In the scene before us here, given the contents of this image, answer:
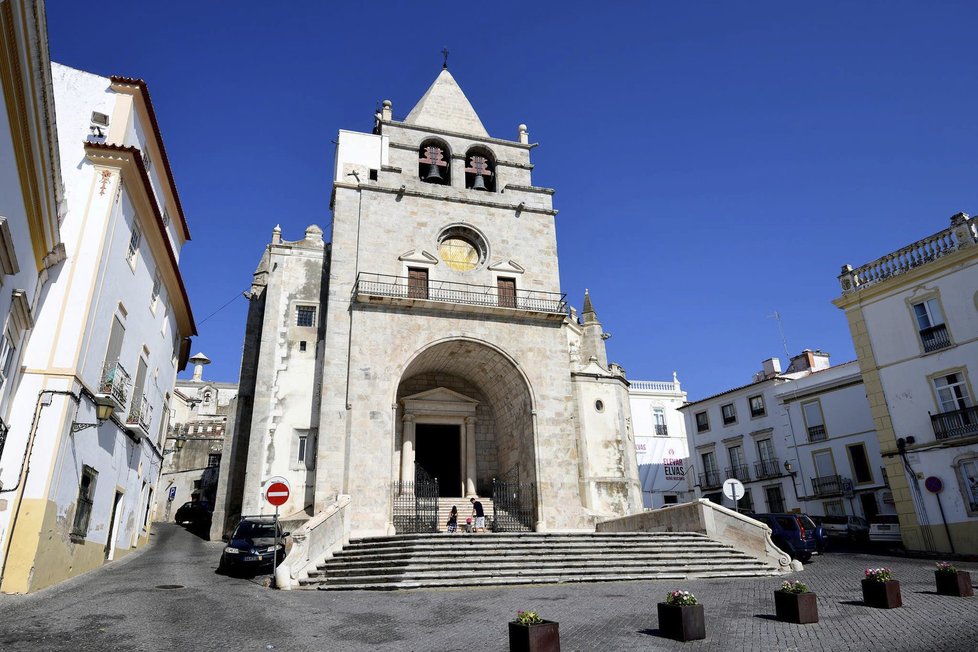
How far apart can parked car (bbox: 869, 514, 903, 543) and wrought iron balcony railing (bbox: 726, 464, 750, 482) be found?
12.2 metres

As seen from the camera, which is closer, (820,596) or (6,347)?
(6,347)

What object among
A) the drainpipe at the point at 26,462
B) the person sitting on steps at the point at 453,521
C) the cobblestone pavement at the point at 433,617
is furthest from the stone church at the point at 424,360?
the drainpipe at the point at 26,462

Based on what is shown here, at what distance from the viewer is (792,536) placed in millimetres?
16844

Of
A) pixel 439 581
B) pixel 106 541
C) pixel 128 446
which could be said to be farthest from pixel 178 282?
pixel 439 581

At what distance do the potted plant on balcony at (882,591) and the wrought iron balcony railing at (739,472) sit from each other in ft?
87.2

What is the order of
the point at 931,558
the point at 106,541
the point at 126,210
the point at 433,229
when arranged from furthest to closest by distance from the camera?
the point at 433,229
the point at 931,558
the point at 106,541
the point at 126,210

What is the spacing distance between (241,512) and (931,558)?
2157 centimetres

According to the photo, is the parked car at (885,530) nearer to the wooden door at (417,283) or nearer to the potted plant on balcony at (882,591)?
the potted plant on balcony at (882,591)

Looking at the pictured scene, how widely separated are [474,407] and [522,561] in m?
9.63

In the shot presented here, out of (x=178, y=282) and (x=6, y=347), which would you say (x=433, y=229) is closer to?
(x=178, y=282)

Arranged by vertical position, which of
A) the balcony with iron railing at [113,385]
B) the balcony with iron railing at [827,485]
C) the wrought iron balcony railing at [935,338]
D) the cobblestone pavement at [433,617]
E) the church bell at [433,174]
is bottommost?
the cobblestone pavement at [433,617]

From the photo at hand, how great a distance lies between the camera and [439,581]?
12266 mm

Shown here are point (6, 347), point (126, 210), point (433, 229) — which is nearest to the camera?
point (6, 347)

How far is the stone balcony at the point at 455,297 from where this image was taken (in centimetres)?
2050
